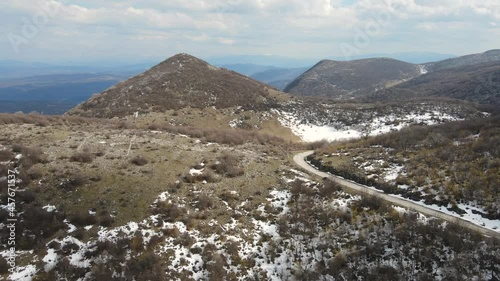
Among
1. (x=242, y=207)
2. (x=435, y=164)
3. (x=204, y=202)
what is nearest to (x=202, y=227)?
(x=204, y=202)

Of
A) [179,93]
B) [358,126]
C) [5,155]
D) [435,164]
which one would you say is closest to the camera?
[5,155]

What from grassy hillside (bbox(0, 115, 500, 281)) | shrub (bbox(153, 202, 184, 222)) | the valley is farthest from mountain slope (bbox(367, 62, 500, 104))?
shrub (bbox(153, 202, 184, 222))

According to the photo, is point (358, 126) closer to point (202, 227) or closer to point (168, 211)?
point (202, 227)

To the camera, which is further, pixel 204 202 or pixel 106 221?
pixel 204 202

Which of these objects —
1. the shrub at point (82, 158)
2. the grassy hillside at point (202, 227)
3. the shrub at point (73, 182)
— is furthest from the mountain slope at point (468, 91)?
the shrub at point (73, 182)

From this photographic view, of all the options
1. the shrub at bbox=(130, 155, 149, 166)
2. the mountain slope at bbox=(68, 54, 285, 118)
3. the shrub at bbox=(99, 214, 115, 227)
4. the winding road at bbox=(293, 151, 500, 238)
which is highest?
the mountain slope at bbox=(68, 54, 285, 118)

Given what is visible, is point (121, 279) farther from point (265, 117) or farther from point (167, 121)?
point (265, 117)

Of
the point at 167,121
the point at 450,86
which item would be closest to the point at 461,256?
the point at 167,121

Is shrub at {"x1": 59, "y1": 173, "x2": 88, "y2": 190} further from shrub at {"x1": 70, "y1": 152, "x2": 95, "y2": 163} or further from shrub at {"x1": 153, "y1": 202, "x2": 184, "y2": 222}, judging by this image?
shrub at {"x1": 153, "y1": 202, "x2": 184, "y2": 222}
